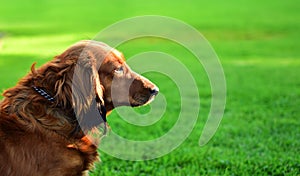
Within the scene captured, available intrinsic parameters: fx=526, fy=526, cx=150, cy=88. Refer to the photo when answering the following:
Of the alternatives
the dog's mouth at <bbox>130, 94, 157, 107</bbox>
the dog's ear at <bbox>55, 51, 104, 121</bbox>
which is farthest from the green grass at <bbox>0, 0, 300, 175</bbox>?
the dog's mouth at <bbox>130, 94, 157, 107</bbox>

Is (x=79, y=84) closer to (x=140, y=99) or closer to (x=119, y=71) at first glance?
(x=119, y=71)

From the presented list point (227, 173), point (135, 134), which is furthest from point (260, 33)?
point (227, 173)

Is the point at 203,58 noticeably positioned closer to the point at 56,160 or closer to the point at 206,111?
the point at 206,111

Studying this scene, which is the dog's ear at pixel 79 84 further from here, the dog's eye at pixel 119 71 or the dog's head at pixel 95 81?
the dog's eye at pixel 119 71

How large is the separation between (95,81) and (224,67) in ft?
31.3

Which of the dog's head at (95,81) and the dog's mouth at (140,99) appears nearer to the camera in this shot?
the dog's head at (95,81)

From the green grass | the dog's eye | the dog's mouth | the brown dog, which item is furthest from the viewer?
the green grass

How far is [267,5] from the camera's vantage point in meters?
30.9

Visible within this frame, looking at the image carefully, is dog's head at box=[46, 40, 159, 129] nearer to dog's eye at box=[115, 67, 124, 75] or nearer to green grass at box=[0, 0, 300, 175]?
dog's eye at box=[115, 67, 124, 75]

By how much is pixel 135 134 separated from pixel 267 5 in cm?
2507

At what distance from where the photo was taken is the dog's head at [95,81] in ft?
13.6

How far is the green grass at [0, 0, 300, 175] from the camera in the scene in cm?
625

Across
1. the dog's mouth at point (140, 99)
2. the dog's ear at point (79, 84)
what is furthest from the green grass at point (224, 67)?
the dog's mouth at point (140, 99)

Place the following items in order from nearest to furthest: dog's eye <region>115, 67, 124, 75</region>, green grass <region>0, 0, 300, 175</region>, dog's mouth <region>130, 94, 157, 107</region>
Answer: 1. dog's eye <region>115, 67, 124, 75</region>
2. dog's mouth <region>130, 94, 157, 107</region>
3. green grass <region>0, 0, 300, 175</region>
